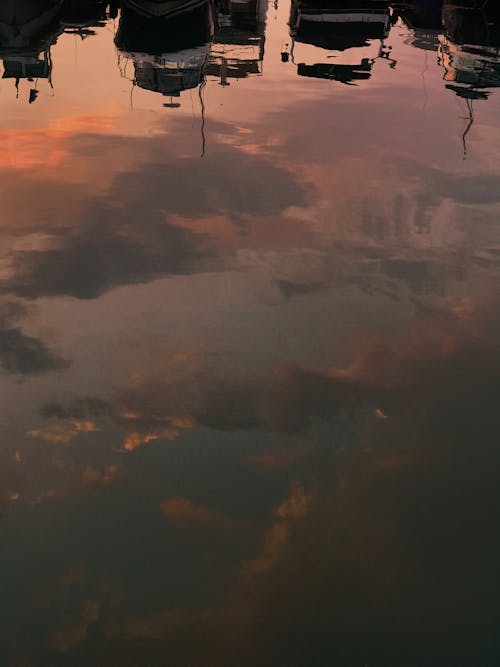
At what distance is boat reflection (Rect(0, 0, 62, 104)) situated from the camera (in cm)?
2481

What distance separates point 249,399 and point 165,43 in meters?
27.6

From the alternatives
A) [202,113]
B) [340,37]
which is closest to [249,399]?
[202,113]

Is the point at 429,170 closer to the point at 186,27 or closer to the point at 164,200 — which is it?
the point at 164,200

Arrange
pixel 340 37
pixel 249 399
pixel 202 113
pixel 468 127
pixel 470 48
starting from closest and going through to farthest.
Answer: pixel 249 399
pixel 468 127
pixel 202 113
pixel 470 48
pixel 340 37

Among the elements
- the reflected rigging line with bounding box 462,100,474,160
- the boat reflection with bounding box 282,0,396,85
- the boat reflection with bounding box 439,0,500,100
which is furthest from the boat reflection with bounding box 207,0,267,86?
the reflected rigging line with bounding box 462,100,474,160

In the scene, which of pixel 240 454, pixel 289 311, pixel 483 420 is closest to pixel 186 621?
pixel 240 454

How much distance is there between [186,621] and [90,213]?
901 cm

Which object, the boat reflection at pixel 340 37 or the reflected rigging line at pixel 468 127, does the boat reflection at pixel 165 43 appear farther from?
the reflected rigging line at pixel 468 127

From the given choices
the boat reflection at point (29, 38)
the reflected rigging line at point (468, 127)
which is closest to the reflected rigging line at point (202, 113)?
the boat reflection at point (29, 38)

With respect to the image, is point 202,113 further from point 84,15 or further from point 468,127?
point 84,15

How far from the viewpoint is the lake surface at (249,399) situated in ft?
17.8

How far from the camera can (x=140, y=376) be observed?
821cm

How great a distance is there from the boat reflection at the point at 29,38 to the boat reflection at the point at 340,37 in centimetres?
1005

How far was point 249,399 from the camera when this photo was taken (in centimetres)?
788
